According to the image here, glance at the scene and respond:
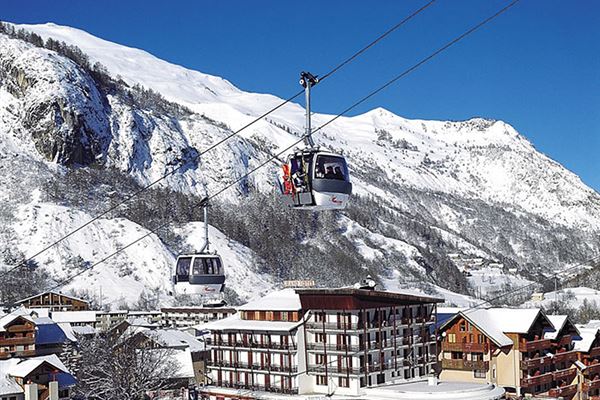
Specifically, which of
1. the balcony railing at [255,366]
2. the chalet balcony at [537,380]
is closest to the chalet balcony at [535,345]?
the chalet balcony at [537,380]

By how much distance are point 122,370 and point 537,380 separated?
31167 millimetres

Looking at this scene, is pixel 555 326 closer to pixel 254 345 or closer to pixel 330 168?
pixel 254 345

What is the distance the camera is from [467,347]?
61.5m

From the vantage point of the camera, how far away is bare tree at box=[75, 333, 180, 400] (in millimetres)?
61594

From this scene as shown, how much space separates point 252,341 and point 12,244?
314 feet

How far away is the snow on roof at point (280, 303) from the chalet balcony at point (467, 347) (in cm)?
1201

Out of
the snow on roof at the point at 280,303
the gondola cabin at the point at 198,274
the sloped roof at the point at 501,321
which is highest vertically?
the gondola cabin at the point at 198,274

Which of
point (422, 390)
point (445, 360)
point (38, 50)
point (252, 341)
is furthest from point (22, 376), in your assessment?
point (38, 50)

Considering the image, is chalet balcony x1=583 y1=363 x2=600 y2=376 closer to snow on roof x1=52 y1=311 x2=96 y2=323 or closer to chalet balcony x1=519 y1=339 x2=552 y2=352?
chalet balcony x1=519 y1=339 x2=552 y2=352

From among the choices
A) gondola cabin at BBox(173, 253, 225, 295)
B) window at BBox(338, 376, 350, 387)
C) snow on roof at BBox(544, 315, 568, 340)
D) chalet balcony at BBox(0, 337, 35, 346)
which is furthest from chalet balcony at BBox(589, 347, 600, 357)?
chalet balcony at BBox(0, 337, 35, 346)

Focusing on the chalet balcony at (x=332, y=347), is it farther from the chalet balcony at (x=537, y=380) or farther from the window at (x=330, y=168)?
the window at (x=330, y=168)

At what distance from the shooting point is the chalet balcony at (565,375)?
6356 centimetres

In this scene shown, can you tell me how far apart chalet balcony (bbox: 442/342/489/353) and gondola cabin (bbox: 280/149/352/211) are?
38.7 meters

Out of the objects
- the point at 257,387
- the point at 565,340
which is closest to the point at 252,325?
the point at 257,387
